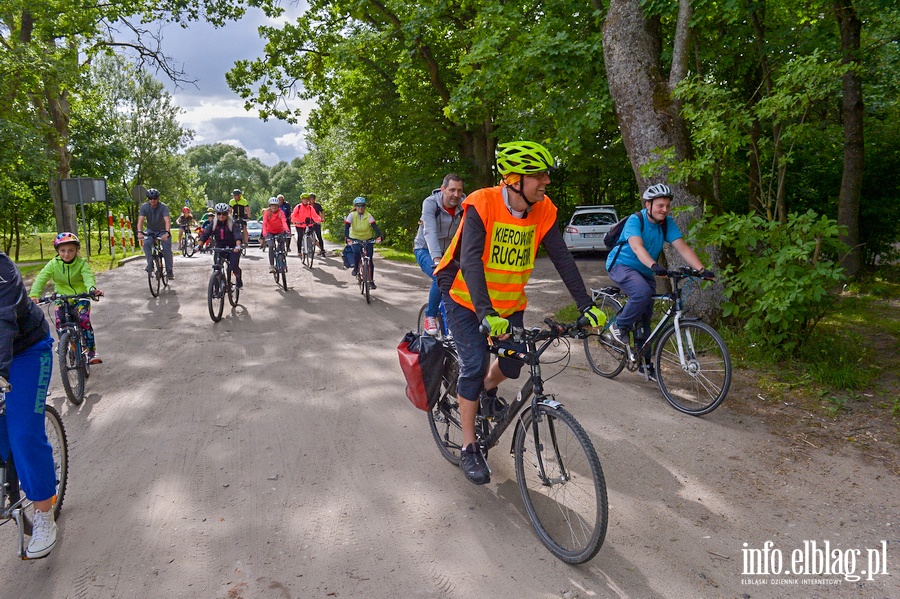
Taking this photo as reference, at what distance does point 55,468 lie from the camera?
3.74 metres

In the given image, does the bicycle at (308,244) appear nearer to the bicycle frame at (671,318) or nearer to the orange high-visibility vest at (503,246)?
the bicycle frame at (671,318)

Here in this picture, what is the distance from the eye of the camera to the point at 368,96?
21.1 metres

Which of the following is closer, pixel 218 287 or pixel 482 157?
pixel 218 287

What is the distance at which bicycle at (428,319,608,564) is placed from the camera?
318 cm

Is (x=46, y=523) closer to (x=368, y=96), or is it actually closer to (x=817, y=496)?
(x=817, y=496)

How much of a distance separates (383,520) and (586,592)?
125cm

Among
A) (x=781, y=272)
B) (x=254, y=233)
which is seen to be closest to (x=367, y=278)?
(x=781, y=272)

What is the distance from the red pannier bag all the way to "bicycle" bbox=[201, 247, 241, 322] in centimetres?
634

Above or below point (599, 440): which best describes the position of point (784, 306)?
above

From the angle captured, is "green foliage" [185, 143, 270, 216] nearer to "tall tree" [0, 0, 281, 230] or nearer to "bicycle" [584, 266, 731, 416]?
"tall tree" [0, 0, 281, 230]

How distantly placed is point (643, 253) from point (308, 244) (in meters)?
13.0

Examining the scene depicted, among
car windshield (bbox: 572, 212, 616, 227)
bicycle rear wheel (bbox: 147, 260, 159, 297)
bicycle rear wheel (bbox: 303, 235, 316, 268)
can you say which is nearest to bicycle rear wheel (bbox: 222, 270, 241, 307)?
bicycle rear wheel (bbox: 147, 260, 159, 297)

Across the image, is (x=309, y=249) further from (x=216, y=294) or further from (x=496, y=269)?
(x=496, y=269)

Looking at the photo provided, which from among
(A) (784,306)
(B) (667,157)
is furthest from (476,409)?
(B) (667,157)
